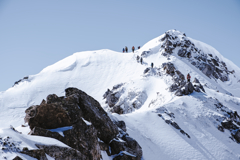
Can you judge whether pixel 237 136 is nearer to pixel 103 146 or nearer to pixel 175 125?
pixel 175 125

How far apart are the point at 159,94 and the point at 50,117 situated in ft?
96.7

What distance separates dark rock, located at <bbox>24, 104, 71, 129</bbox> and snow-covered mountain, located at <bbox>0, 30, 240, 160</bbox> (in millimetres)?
1887

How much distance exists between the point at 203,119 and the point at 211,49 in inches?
1699

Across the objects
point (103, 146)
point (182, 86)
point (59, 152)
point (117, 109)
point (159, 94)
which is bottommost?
point (117, 109)

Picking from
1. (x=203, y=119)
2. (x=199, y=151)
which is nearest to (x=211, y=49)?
(x=203, y=119)

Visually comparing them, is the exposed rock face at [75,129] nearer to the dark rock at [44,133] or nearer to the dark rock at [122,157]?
the dark rock at [44,133]

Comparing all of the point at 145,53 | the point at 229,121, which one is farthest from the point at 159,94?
the point at 145,53

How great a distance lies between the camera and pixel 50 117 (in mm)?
11977

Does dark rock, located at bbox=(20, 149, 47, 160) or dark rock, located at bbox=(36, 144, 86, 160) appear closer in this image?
dark rock, located at bbox=(20, 149, 47, 160)

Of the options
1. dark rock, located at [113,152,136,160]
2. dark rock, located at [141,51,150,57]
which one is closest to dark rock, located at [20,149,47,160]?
dark rock, located at [113,152,136,160]

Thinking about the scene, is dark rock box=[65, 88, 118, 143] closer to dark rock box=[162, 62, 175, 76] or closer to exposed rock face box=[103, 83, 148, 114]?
exposed rock face box=[103, 83, 148, 114]

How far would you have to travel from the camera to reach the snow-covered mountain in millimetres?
26891

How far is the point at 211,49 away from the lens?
69.4 m

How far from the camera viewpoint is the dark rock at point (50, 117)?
11922 mm
